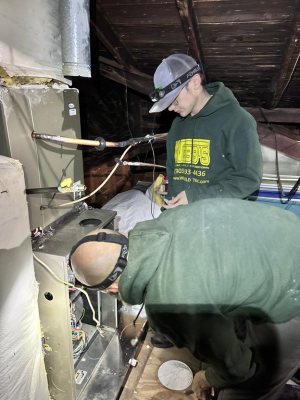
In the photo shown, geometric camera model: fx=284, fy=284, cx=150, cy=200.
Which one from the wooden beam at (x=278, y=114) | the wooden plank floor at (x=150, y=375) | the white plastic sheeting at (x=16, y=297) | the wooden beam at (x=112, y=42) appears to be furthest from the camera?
the wooden beam at (x=278, y=114)

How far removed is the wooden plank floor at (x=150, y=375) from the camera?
5.07 ft

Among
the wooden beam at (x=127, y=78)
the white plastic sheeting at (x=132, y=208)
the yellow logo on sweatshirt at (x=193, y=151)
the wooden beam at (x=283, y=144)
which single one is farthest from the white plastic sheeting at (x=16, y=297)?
the wooden beam at (x=283, y=144)

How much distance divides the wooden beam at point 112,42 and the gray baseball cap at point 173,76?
87cm

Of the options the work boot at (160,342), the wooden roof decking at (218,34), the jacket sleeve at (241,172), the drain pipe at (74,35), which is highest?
the wooden roof decking at (218,34)

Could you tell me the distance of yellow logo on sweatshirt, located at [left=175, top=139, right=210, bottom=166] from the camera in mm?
1552

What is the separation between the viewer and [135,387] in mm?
1601

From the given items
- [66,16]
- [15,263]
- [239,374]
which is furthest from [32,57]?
[239,374]

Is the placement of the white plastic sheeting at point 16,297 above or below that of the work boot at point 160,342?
above

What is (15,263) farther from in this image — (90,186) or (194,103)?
(90,186)

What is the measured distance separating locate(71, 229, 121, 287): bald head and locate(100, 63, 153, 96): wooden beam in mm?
2235

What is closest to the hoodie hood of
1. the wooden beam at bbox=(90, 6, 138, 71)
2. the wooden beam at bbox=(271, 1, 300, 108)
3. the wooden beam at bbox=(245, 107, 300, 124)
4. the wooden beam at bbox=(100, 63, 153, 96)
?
the wooden beam at bbox=(271, 1, 300, 108)

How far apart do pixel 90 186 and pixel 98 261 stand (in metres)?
2.44

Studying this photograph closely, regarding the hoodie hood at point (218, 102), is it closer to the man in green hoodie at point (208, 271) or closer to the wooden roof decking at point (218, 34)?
the wooden roof decking at point (218, 34)

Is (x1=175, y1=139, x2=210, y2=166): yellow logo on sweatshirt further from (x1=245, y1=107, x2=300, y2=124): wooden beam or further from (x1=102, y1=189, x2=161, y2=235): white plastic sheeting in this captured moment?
(x1=245, y1=107, x2=300, y2=124): wooden beam
